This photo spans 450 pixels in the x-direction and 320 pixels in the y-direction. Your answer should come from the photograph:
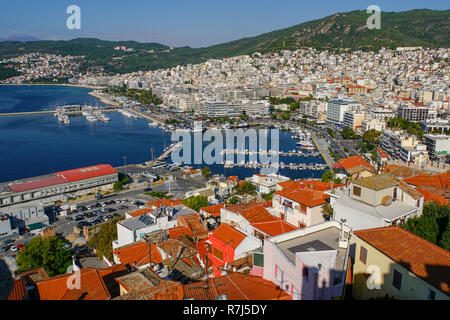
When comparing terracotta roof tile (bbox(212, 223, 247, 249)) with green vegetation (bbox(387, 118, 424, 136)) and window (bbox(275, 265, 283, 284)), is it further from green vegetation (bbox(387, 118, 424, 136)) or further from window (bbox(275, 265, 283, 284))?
green vegetation (bbox(387, 118, 424, 136))

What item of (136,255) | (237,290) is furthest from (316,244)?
(136,255)

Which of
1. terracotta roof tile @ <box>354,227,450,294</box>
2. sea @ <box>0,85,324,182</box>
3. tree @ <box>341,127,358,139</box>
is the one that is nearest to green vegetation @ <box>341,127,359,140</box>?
tree @ <box>341,127,358,139</box>

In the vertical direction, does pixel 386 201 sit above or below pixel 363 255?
above

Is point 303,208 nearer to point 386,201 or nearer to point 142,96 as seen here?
point 386,201

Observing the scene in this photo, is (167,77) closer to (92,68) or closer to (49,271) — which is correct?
(92,68)

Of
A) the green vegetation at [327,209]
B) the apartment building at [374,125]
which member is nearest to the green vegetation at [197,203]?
the green vegetation at [327,209]

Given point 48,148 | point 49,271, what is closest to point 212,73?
point 48,148
